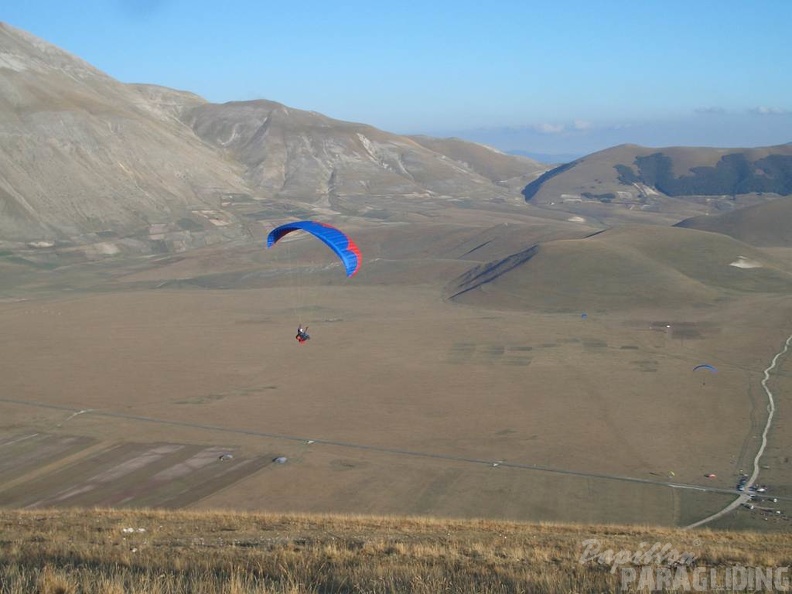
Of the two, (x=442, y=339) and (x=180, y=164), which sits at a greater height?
(x=180, y=164)

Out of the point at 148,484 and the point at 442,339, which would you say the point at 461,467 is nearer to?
the point at 148,484

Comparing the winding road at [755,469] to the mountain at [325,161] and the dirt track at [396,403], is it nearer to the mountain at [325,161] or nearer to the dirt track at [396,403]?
the dirt track at [396,403]

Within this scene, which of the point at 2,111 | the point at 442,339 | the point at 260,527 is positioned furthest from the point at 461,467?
the point at 2,111

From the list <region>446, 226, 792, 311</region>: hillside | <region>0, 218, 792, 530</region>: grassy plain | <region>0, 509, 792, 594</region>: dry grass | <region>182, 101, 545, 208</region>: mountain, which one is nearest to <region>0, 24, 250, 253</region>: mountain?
<region>182, 101, 545, 208</region>: mountain

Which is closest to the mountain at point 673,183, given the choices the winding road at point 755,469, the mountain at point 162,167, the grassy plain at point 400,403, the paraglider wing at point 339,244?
the mountain at point 162,167

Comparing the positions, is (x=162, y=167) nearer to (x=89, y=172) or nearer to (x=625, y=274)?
(x=89, y=172)
